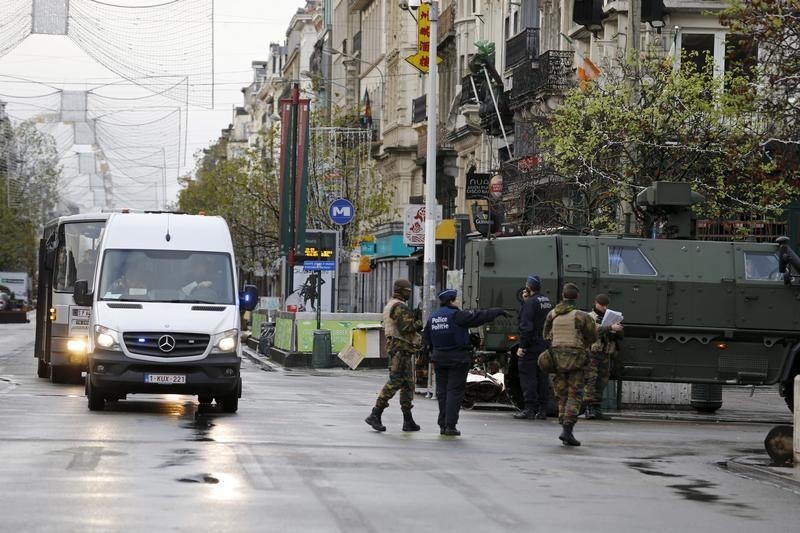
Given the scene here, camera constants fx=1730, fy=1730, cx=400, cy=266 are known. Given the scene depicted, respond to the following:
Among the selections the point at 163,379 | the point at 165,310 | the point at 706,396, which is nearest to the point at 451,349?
the point at 163,379

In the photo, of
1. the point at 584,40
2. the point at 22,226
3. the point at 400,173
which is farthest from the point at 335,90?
the point at 584,40

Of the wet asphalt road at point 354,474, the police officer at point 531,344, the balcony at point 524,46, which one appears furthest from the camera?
the balcony at point 524,46

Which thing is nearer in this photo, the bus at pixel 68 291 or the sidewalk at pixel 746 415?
the sidewalk at pixel 746 415

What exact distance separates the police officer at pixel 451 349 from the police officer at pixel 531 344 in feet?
10.3

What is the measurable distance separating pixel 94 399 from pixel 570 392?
6.39 metres

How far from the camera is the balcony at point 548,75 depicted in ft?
148

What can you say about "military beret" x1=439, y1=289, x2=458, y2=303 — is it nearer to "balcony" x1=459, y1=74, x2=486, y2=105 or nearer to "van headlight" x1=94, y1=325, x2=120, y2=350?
"van headlight" x1=94, y1=325, x2=120, y2=350

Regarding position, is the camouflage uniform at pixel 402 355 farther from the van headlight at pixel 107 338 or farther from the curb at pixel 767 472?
the curb at pixel 767 472

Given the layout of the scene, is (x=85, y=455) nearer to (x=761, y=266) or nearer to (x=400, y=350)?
(x=400, y=350)

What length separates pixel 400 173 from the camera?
7006cm

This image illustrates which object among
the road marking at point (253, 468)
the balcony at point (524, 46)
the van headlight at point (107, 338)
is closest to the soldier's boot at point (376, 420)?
the road marking at point (253, 468)

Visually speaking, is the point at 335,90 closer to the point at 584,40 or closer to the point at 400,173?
the point at 400,173

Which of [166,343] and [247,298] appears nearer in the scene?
[166,343]

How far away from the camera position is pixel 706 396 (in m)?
26.3
